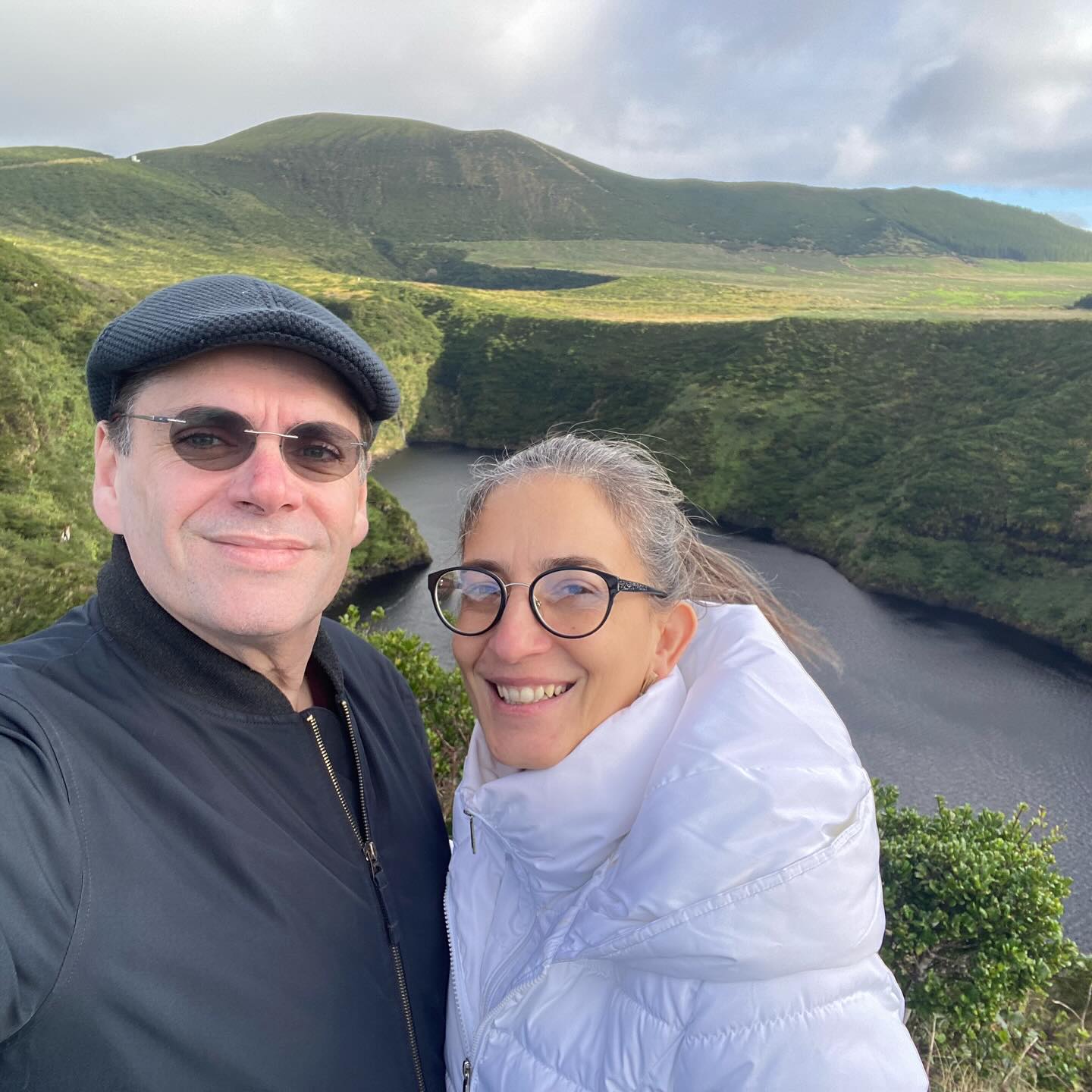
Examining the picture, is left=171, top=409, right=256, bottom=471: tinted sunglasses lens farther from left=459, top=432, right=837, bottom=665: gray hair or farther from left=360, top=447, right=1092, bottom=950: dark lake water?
left=360, top=447, right=1092, bottom=950: dark lake water

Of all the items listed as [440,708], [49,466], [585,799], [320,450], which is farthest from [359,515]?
[49,466]

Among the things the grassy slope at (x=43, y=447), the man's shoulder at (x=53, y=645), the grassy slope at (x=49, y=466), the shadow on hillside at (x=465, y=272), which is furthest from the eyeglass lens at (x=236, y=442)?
the shadow on hillside at (x=465, y=272)

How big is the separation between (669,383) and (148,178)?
135 meters

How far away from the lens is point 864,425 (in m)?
59.4

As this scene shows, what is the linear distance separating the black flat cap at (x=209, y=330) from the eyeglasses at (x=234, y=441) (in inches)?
6.2

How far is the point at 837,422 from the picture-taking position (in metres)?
60.5

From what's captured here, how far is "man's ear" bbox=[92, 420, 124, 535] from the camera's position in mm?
2230

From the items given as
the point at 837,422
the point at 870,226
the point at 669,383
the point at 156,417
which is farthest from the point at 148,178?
the point at 156,417

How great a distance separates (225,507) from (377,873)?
1.21m

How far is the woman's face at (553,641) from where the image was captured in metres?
2.27

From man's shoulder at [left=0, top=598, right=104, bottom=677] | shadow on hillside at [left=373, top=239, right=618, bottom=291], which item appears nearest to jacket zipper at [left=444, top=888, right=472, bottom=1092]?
man's shoulder at [left=0, top=598, right=104, bottom=677]

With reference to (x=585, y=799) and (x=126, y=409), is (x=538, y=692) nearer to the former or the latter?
(x=585, y=799)

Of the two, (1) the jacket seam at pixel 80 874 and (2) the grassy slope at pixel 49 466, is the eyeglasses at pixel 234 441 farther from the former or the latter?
(2) the grassy slope at pixel 49 466

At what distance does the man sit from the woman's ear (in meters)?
1.04
